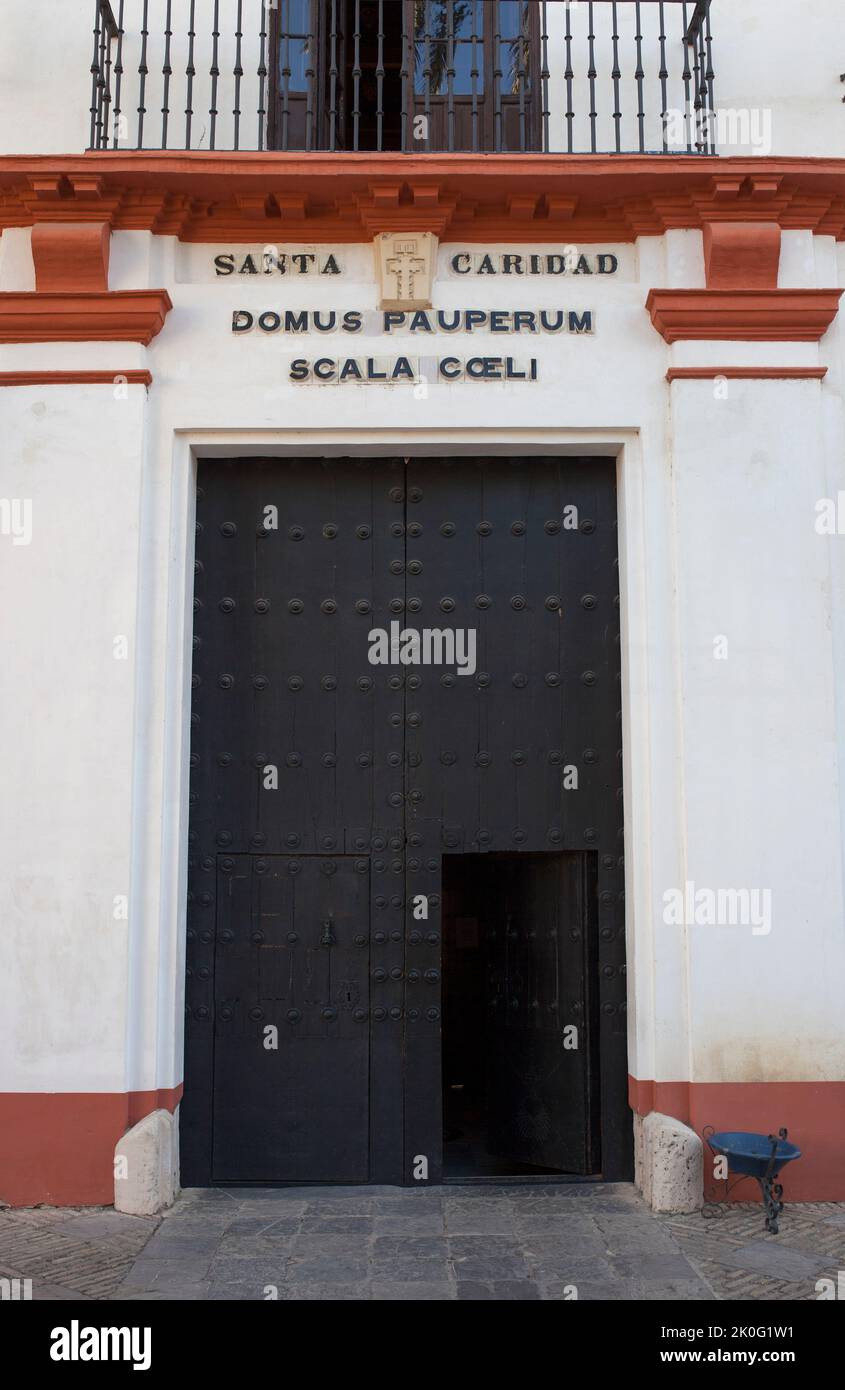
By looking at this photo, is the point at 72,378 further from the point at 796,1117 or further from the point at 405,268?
the point at 796,1117

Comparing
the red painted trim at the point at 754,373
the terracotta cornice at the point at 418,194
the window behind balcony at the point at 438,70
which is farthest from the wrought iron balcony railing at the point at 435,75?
the red painted trim at the point at 754,373

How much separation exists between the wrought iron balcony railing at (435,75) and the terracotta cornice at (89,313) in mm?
935

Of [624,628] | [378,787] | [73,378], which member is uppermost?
[73,378]

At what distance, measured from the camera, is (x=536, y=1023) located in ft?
21.2

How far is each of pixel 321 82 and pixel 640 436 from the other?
9.31 ft

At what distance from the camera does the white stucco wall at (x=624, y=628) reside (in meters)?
5.70

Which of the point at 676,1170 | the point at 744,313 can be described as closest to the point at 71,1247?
the point at 676,1170

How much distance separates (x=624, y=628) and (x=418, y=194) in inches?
95.6

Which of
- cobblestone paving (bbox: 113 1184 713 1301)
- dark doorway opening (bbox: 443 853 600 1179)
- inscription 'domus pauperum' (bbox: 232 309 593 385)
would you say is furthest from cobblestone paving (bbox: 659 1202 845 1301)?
inscription 'domus pauperum' (bbox: 232 309 593 385)

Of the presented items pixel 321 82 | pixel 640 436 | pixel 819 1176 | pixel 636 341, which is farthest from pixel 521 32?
pixel 819 1176

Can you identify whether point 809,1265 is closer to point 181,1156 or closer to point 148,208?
point 181,1156

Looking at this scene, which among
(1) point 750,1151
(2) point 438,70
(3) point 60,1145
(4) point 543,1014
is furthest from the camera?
(2) point 438,70

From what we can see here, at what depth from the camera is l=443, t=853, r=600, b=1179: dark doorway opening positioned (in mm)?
6180

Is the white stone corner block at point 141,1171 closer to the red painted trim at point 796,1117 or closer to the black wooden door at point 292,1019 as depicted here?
the black wooden door at point 292,1019
